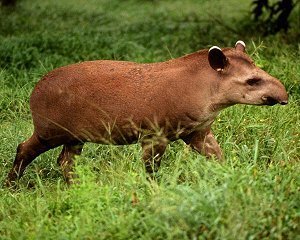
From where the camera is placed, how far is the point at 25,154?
7.22m

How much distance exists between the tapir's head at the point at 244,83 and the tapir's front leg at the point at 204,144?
0.41 m

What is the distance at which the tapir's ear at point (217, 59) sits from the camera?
645 centimetres

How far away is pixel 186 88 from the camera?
6.61m

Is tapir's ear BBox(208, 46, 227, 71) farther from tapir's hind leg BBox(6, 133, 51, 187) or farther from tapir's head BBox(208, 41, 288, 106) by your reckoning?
tapir's hind leg BBox(6, 133, 51, 187)

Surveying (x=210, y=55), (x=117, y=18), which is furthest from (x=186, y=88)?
(x=117, y=18)

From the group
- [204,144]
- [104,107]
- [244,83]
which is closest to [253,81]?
[244,83]

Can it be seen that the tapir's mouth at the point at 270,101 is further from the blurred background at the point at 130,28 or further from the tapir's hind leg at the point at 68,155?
the blurred background at the point at 130,28

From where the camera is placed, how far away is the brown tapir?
6.57m

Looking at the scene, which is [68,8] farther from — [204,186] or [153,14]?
[204,186]

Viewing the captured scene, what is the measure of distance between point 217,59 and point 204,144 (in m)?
0.73

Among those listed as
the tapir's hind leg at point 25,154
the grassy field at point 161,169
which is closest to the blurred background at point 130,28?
the grassy field at point 161,169

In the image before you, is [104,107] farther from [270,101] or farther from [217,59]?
[270,101]

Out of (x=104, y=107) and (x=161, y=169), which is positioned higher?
(x=104, y=107)

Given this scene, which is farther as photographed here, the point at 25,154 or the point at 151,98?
the point at 25,154
